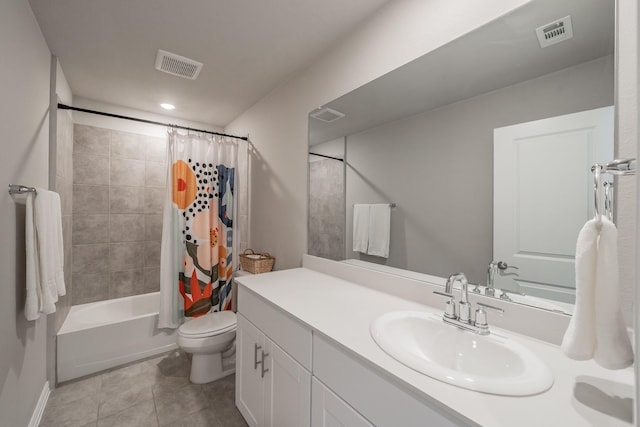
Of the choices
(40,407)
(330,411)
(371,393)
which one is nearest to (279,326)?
(330,411)

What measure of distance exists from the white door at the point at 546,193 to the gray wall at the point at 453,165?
0.04 meters

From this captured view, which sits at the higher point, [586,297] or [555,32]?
[555,32]

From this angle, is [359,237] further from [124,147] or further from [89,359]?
[124,147]

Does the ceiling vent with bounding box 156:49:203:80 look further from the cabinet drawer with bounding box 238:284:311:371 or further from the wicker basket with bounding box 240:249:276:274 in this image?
the cabinet drawer with bounding box 238:284:311:371

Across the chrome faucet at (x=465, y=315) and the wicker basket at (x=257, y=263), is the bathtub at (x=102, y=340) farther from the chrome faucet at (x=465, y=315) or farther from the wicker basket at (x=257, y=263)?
the chrome faucet at (x=465, y=315)

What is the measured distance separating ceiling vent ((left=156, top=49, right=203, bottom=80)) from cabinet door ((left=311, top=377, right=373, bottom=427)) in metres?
2.19

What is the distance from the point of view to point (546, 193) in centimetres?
91

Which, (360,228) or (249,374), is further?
(360,228)

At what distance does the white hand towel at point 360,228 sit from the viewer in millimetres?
1562

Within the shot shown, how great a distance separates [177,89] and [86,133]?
3.64ft

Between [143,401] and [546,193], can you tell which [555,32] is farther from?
[143,401]

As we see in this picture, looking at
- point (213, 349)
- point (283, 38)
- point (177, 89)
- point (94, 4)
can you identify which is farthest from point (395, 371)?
point (177, 89)

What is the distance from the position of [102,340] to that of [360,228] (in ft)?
7.37

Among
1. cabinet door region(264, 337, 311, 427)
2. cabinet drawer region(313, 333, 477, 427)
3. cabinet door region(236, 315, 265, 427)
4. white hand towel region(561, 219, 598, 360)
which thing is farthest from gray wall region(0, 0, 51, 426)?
white hand towel region(561, 219, 598, 360)
